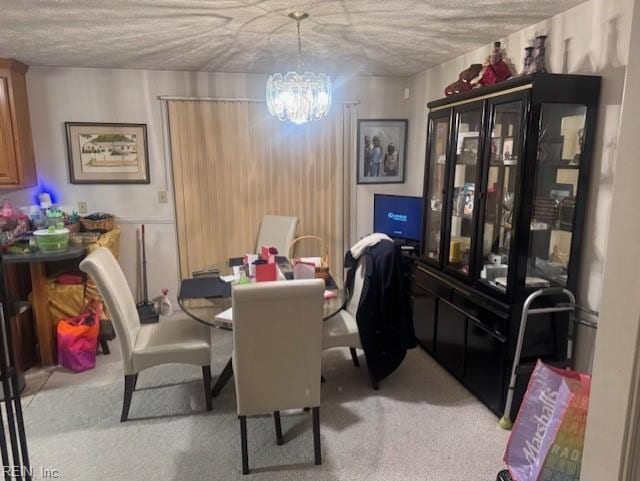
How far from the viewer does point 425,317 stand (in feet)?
10.9

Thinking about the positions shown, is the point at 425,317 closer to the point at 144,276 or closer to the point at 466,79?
the point at 466,79

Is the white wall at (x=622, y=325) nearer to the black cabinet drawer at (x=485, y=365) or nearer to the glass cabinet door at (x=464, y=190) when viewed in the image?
the black cabinet drawer at (x=485, y=365)

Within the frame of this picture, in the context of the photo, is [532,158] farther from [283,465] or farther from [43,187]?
[43,187]

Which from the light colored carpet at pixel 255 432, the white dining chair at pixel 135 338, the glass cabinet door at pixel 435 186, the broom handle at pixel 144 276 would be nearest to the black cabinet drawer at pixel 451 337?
the light colored carpet at pixel 255 432

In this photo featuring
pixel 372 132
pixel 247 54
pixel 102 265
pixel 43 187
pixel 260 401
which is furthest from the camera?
pixel 372 132

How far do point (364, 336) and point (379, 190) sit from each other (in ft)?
6.88

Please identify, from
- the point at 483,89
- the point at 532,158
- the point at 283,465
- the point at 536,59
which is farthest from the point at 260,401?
the point at 536,59

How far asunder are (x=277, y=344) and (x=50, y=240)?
2.07 metres

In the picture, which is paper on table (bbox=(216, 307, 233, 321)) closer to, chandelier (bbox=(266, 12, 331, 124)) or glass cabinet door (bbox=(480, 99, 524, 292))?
chandelier (bbox=(266, 12, 331, 124))

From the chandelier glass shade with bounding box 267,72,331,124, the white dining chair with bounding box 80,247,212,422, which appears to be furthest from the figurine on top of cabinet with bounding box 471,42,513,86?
the white dining chair with bounding box 80,247,212,422

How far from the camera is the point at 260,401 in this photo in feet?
6.87

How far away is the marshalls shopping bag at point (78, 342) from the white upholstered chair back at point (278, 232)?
5.07ft

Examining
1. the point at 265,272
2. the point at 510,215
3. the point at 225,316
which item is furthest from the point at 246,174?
the point at 510,215

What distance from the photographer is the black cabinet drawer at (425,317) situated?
3199 millimetres
